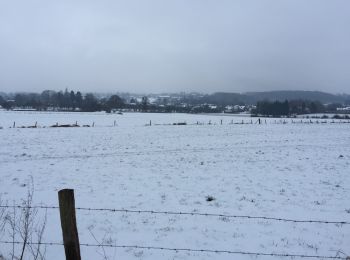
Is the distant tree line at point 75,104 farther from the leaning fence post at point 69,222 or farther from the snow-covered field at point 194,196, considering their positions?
the leaning fence post at point 69,222

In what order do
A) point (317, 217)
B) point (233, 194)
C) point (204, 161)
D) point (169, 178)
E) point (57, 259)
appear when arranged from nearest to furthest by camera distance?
point (57, 259) → point (317, 217) → point (233, 194) → point (169, 178) → point (204, 161)

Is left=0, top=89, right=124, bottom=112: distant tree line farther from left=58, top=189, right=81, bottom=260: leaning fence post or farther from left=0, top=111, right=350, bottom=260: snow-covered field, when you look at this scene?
left=58, top=189, right=81, bottom=260: leaning fence post

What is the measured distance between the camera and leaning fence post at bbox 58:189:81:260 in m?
4.28

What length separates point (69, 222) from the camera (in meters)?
4.33

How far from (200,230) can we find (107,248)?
2332 millimetres

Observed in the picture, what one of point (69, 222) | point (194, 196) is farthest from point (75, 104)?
point (69, 222)

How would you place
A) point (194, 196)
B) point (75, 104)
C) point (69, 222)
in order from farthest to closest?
point (75, 104), point (194, 196), point (69, 222)

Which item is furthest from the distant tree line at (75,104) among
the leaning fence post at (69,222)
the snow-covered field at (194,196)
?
the leaning fence post at (69,222)

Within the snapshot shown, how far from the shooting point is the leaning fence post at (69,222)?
14.0 ft

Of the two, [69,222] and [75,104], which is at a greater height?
[75,104]

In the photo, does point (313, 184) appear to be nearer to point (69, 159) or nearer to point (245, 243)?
point (245, 243)

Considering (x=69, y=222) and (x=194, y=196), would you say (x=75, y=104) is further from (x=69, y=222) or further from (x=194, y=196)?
(x=69, y=222)

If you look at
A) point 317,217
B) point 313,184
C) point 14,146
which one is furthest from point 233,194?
point 14,146

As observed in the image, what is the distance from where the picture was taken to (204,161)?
19203 mm
